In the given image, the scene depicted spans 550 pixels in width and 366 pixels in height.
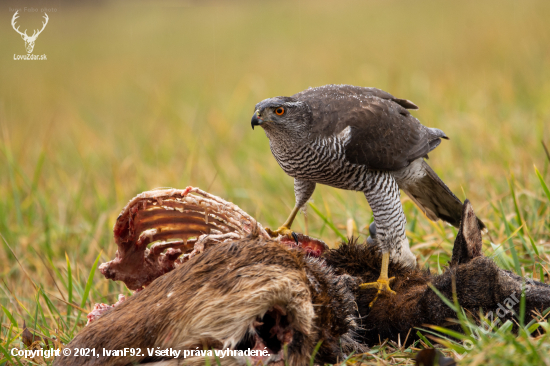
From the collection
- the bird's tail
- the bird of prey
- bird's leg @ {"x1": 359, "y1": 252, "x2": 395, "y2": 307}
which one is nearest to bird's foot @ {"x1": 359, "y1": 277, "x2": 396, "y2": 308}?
bird's leg @ {"x1": 359, "y1": 252, "x2": 395, "y2": 307}

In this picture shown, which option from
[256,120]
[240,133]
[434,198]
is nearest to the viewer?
[256,120]

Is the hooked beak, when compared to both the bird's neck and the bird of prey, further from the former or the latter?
the bird's neck

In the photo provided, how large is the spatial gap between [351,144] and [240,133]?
4825mm

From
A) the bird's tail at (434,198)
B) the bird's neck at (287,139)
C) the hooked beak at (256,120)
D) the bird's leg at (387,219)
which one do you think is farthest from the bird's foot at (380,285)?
the bird's tail at (434,198)

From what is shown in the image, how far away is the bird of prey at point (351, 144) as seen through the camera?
10.1ft

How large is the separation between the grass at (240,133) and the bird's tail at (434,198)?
114 mm

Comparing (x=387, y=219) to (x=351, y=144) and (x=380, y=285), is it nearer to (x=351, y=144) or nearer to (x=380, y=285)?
(x=351, y=144)

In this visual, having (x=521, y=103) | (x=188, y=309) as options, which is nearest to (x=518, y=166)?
(x=521, y=103)

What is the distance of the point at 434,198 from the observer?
3.73 meters

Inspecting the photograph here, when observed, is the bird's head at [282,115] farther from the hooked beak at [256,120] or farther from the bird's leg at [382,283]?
the bird's leg at [382,283]

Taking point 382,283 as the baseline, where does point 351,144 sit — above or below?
above

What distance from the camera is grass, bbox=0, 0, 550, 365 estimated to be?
347 centimetres

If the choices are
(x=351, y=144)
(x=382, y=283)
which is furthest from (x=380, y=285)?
(x=351, y=144)

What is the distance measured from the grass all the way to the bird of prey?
370 millimetres
